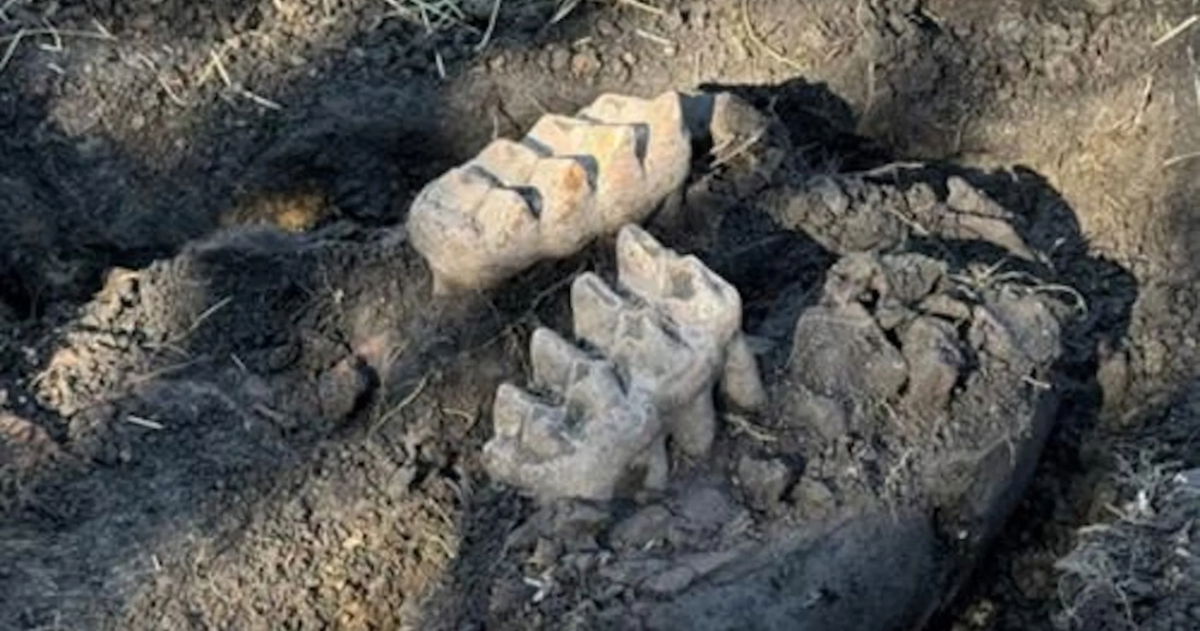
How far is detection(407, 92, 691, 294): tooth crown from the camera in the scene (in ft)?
9.74

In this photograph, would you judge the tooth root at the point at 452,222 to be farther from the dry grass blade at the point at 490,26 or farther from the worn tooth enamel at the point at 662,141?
the dry grass blade at the point at 490,26

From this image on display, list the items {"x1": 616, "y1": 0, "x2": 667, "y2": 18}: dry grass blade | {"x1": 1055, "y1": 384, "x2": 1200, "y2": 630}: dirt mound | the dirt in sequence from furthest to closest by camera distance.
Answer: {"x1": 616, "y1": 0, "x2": 667, "y2": 18}: dry grass blade, the dirt, {"x1": 1055, "y1": 384, "x2": 1200, "y2": 630}: dirt mound

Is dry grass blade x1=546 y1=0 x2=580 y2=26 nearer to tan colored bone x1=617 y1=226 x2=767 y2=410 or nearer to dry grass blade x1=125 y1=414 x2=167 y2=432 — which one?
tan colored bone x1=617 y1=226 x2=767 y2=410

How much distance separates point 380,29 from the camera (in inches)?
144

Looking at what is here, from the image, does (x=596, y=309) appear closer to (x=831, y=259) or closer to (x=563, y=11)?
(x=831, y=259)

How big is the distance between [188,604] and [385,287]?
537 mm

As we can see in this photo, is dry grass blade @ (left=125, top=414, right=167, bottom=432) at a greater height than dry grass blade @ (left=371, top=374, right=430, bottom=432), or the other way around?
dry grass blade @ (left=371, top=374, right=430, bottom=432)

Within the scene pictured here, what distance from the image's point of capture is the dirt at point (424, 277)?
9.27 ft

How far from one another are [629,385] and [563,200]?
31cm

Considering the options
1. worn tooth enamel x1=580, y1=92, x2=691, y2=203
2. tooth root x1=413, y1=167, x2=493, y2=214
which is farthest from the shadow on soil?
tooth root x1=413, y1=167, x2=493, y2=214

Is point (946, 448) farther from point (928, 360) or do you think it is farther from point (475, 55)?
point (475, 55)

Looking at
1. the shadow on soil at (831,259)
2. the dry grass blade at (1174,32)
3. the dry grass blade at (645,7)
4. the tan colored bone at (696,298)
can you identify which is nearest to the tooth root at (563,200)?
the tan colored bone at (696,298)

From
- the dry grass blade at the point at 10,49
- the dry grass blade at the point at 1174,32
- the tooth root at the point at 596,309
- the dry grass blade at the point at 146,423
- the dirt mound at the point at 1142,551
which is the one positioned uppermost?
the dry grass blade at the point at 1174,32

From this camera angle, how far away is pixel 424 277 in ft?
10.2
